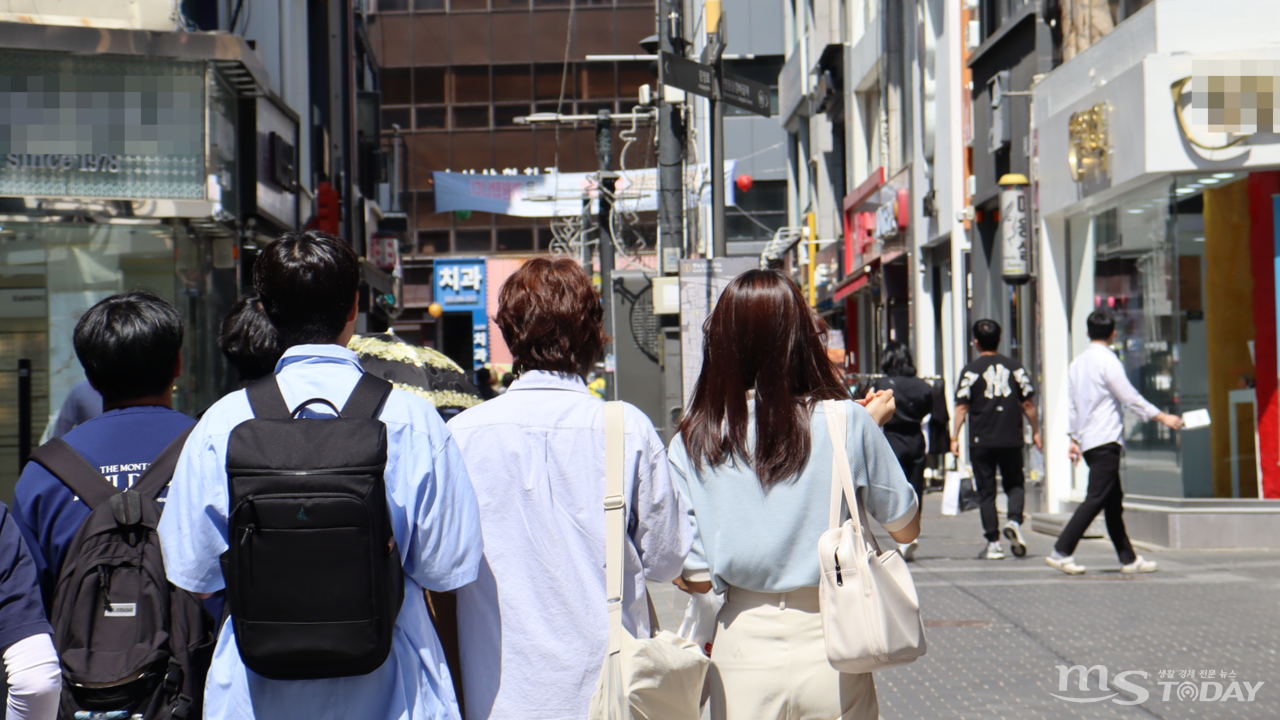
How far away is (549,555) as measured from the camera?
10.0ft

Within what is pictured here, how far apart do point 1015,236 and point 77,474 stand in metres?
12.6

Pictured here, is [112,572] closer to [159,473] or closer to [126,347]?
[159,473]

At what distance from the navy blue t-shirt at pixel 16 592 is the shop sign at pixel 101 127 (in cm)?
951

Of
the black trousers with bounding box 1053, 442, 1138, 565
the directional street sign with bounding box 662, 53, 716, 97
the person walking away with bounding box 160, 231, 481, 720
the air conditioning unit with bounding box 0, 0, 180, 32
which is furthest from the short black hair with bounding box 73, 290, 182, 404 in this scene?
the air conditioning unit with bounding box 0, 0, 180, 32

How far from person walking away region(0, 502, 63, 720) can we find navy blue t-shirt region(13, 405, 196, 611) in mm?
306

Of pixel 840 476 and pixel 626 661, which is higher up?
pixel 840 476

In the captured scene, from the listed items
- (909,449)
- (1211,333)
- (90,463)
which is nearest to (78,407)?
(90,463)

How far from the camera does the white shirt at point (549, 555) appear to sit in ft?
9.94

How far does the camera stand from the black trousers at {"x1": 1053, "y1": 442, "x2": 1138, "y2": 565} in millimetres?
9047

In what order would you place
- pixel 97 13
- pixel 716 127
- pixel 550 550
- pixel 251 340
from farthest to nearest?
1. pixel 97 13
2. pixel 716 127
3. pixel 251 340
4. pixel 550 550

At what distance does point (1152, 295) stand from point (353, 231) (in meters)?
16.1

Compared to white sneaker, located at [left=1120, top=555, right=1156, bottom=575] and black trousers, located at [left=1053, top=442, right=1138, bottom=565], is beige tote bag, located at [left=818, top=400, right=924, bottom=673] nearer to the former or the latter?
black trousers, located at [left=1053, top=442, right=1138, bottom=565]

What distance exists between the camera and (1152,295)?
11.9m

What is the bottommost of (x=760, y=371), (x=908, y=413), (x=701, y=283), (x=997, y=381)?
(x=908, y=413)
